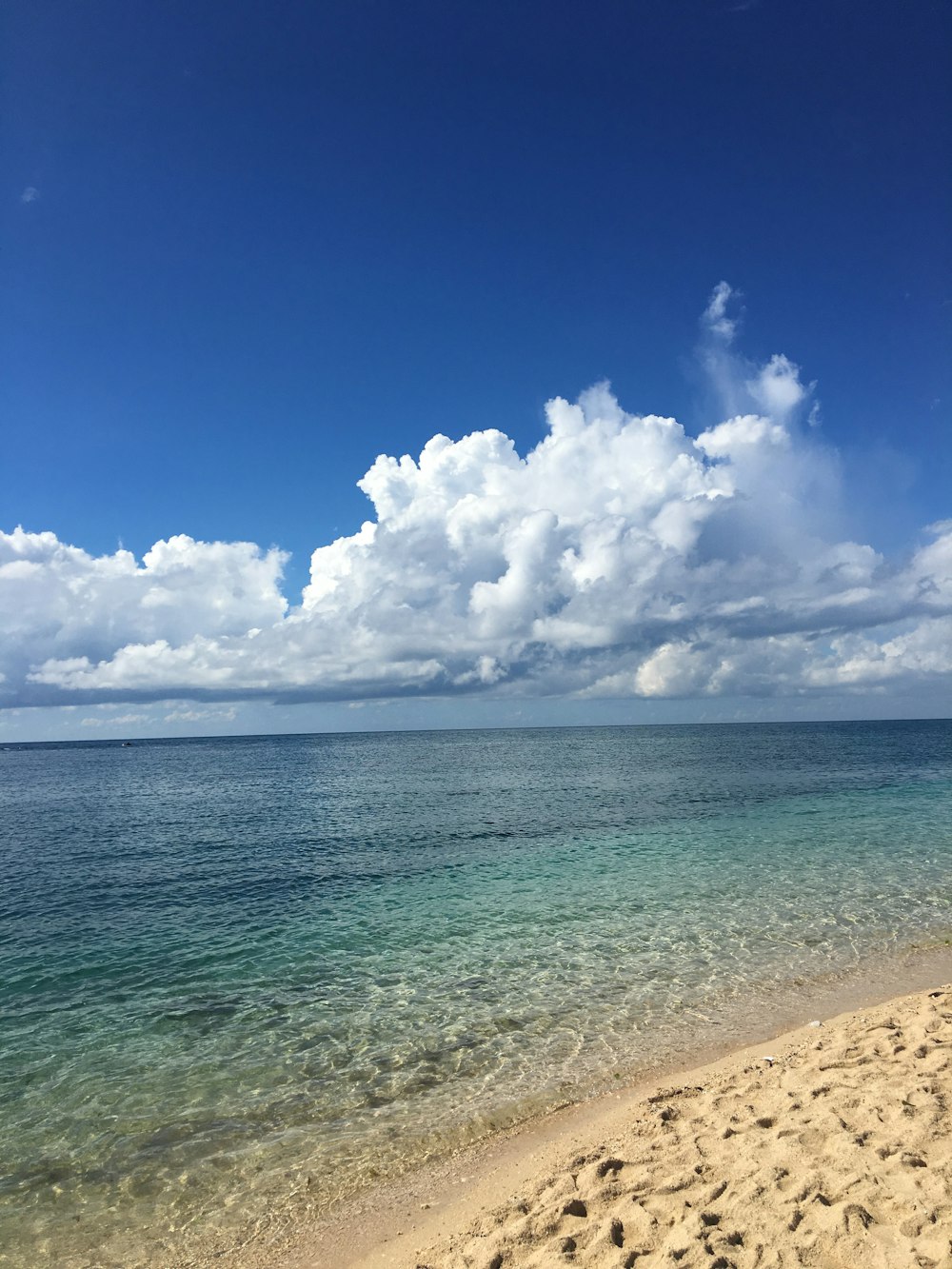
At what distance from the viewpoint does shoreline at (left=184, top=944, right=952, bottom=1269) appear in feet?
28.6

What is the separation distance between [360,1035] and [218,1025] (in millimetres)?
3485

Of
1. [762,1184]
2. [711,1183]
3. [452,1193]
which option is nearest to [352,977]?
[452,1193]

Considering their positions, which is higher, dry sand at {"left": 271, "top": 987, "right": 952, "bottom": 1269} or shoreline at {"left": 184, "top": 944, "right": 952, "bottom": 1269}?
dry sand at {"left": 271, "top": 987, "right": 952, "bottom": 1269}

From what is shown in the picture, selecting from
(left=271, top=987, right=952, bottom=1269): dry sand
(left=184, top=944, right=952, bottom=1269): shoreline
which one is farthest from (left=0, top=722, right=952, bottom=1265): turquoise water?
(left=271, top=987, right=952, bottom=1269): dry sand

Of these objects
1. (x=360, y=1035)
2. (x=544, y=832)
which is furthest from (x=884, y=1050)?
(x=544, y=832)

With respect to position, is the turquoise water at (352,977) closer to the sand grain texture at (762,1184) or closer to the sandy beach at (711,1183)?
the sandy beach at (711,1183)

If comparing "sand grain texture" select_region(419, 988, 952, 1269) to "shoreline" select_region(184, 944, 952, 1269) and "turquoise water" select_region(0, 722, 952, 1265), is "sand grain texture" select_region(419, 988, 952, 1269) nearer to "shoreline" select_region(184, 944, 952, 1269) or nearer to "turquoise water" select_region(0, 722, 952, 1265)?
"shoreline" select_region(184, 944, 952, 1269)

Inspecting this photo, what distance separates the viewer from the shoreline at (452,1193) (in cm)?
872

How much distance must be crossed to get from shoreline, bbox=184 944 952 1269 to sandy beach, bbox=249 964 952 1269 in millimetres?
33

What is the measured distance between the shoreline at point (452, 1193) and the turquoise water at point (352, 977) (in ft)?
1.41

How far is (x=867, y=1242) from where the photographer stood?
677cm

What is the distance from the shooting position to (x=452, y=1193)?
32.1 ft

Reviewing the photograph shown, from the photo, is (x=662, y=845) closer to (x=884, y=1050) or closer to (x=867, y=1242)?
(x=884, y=1050)

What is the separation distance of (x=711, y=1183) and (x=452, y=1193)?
152 inches
